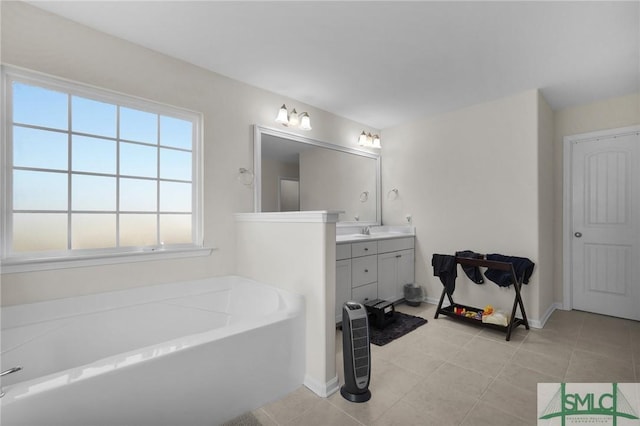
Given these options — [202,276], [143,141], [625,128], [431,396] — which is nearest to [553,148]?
[625,128]

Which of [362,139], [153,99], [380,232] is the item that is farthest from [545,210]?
[153,99]

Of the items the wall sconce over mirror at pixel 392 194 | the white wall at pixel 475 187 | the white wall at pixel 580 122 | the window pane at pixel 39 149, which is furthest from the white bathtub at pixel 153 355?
the white wall at pixel 580 122

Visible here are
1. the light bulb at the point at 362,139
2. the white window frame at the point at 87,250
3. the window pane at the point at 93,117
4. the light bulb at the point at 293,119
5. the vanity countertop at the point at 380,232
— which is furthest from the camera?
the light bulb at the point at 362,139

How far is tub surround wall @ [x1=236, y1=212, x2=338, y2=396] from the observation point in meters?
1.86

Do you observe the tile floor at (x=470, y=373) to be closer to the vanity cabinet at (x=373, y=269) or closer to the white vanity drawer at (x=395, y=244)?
the vanity cabinet at (x=373, y=269)

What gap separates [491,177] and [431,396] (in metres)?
2.39

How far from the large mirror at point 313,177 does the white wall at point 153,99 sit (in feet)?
0.48

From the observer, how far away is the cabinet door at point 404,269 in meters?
3.65

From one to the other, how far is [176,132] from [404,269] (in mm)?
2942

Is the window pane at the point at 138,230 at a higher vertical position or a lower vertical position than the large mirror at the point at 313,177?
lower

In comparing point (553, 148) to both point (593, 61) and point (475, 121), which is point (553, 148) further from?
point (593, 61)

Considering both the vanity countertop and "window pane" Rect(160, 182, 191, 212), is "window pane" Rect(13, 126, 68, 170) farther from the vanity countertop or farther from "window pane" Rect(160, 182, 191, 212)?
the vanity countertop

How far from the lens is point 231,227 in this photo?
2.71 metres

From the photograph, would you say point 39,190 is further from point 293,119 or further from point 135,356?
point 293,119
